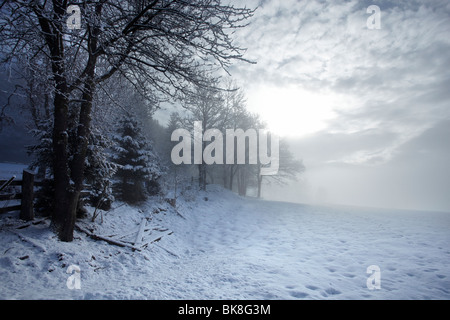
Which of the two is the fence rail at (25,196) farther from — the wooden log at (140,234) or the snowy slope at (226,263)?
the wooden log at (140,234)

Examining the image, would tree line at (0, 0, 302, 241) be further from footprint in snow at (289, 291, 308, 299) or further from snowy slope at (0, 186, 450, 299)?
footprint in snow at (289, 291, 308, 299)

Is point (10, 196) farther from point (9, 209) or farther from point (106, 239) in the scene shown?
point (106, 239)

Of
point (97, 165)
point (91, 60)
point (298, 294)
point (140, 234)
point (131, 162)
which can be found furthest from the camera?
point (131, 162)

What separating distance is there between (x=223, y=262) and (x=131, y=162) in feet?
25.6

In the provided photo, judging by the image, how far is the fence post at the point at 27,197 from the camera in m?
5.49

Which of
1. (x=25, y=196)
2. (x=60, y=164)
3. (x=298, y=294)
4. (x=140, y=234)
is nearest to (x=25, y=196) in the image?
(x=25, y=196)

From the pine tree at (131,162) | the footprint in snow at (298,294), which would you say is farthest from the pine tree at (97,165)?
the footprint in snow at (298,294)

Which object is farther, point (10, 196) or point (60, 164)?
point (10, 196)

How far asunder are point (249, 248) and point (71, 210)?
227 inches

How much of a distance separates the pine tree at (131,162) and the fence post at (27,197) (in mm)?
Answer: 4595

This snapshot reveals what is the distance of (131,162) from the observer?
1081cm

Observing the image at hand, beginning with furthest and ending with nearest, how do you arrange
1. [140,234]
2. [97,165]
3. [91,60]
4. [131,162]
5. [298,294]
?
[131,162], [140,234], [97,165], [91,60], [298,294]

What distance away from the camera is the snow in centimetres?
364
